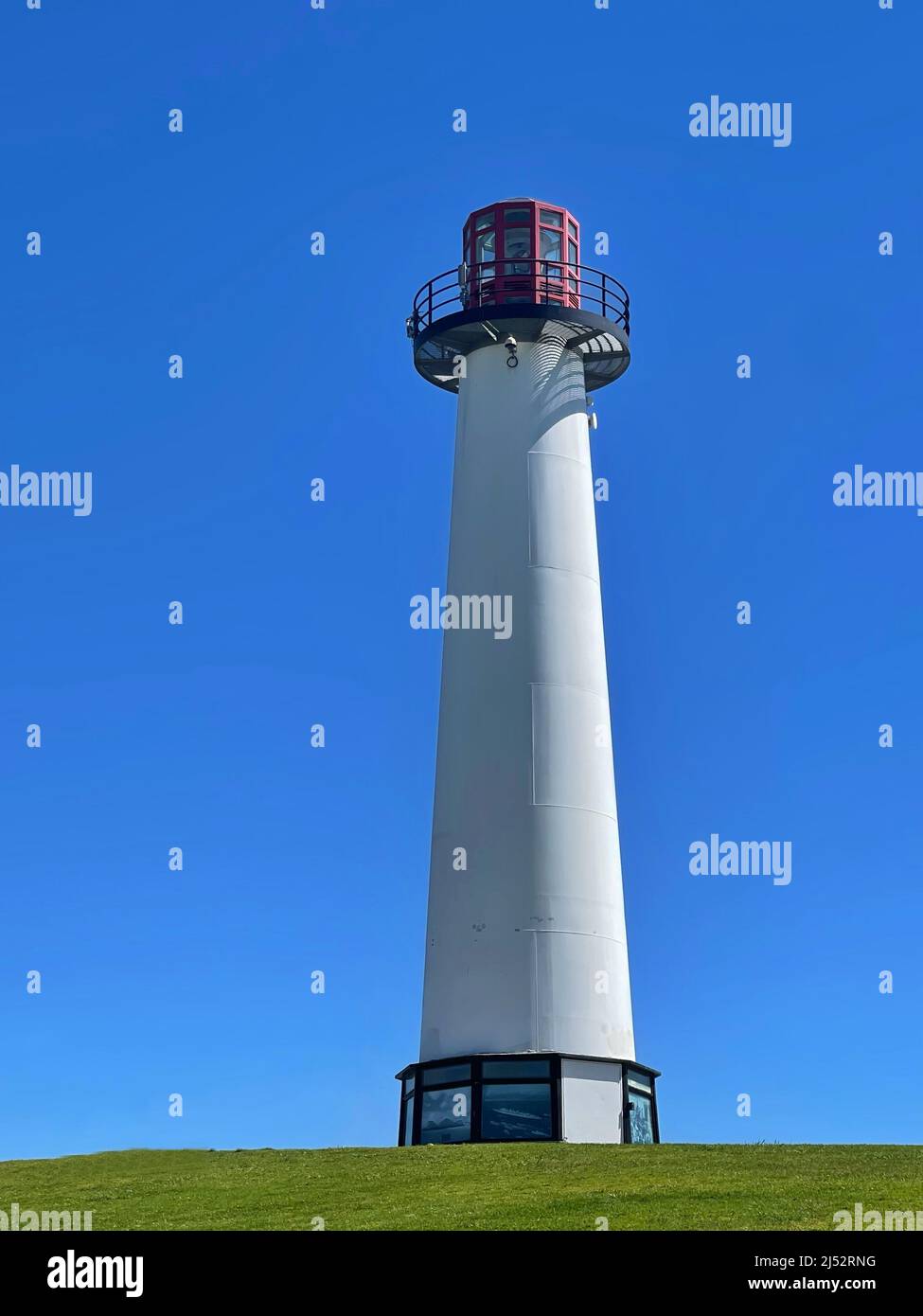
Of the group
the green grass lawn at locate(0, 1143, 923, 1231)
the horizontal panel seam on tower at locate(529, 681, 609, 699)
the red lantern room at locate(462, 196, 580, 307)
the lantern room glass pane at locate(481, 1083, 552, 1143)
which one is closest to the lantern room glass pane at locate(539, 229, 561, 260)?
the red lantern room at locate(462, 196, 580, 307)

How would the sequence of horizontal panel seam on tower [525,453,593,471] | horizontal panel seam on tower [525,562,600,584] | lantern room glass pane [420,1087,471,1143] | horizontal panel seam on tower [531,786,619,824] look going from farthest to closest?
horizontal panel seam on tower [525,453,593,471], horizontal panel seam on tower [525,562,600,584], horizontal panel seam on tower [531,786,619,824], lantern room glass pane [420,1087,471,1143]

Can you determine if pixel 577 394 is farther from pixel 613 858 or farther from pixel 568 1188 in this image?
pixel 568 1188

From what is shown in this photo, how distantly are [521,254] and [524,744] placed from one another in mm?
12578

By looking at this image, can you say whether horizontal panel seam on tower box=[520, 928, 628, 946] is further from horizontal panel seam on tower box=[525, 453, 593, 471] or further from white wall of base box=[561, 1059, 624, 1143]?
horizontal panel seam on tower box=[525, 453, 593, 471]

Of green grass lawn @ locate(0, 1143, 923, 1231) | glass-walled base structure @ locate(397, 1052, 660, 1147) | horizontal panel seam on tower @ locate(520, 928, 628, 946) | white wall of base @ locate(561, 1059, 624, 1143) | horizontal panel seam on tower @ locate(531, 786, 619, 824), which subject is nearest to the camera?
green grass lawn @ locate(0, 1143, 923, 1231)

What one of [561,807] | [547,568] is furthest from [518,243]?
[561,807]

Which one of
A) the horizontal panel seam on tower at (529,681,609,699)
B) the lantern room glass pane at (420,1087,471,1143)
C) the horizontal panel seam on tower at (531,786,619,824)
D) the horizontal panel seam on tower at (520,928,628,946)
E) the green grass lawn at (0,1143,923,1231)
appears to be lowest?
the green grass lawn at (0,1143,923,1231)

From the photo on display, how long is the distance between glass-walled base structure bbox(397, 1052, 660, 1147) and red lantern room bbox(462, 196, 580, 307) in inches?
707

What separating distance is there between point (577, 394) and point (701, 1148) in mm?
18535

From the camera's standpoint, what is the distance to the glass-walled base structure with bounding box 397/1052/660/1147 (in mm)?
36625

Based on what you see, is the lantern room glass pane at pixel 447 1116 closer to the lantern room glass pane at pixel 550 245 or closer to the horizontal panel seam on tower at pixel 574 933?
the horizontal panel seam on tower at pixel 574 933

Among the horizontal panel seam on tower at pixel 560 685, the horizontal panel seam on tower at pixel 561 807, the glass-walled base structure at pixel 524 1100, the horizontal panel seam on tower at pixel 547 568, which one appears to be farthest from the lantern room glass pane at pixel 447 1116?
the horizontal panel seam on tower at pixel 547 568
